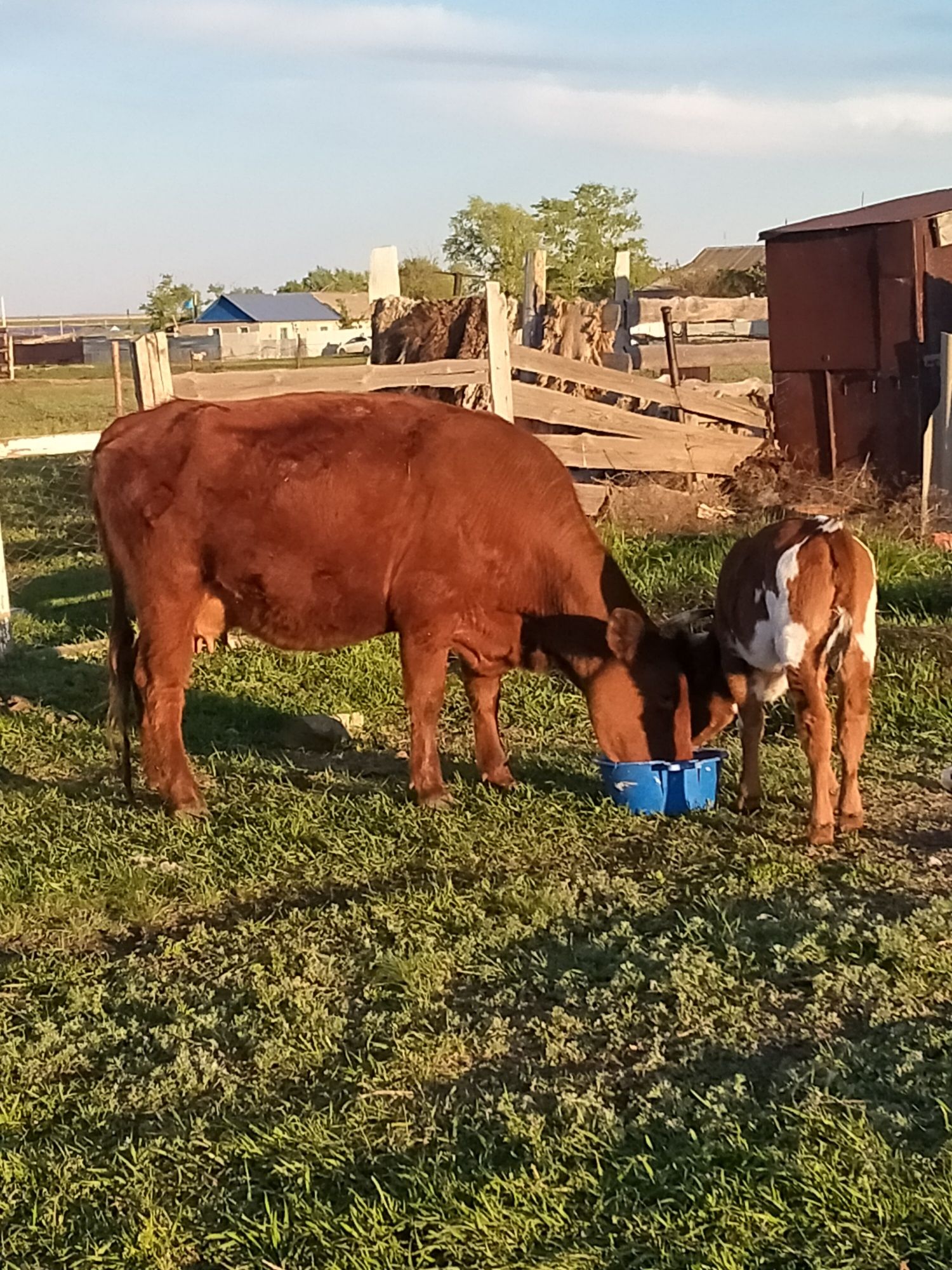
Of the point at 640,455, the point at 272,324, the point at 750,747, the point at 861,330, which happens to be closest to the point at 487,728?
the point at 750,747

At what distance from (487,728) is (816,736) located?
179 cm

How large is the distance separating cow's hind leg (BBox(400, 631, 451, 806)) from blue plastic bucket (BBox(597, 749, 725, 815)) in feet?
2.73


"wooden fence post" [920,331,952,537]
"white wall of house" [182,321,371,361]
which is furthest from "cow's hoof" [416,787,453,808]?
"white wall of house" [182,321,371,361]

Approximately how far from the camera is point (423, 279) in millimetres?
53781

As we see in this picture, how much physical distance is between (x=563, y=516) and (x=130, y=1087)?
3.77m

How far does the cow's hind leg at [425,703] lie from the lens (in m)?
6.59

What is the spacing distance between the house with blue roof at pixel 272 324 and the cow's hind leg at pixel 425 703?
6457 cm

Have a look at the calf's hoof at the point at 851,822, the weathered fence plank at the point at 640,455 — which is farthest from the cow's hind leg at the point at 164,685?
the weathered fence plank at the point at 640,455

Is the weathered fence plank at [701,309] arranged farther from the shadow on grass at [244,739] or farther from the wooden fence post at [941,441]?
the shadow on grass at [244,739]

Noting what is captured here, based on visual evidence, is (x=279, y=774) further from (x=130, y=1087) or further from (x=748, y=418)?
(x=748, y=418)

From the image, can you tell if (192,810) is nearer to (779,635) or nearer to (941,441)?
(779,635)

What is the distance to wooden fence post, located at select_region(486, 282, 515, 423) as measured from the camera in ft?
33.4

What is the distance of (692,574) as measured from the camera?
961 cm

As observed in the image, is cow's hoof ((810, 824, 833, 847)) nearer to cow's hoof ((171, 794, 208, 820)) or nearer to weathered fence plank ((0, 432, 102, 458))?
cow's hoof ((171, 794, 208, 820))
